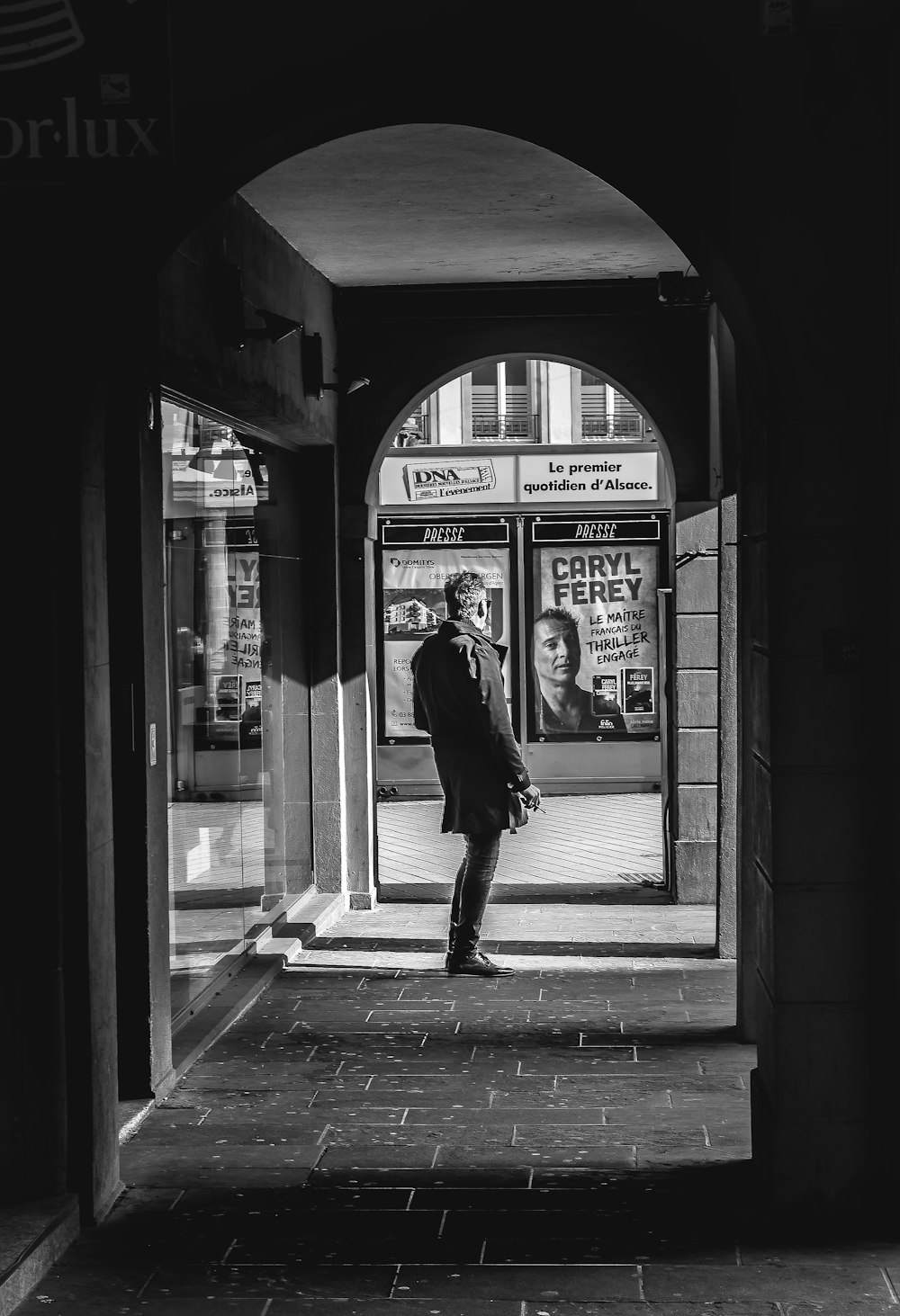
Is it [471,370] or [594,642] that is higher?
[471,370]

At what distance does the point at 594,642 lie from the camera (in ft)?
50.4

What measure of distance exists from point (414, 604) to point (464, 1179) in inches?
423

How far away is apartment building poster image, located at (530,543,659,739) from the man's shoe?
7.60m

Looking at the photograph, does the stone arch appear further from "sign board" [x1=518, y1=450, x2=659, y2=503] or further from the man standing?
"sign board" [x1=518, y1=450, x2=659, y2=503]

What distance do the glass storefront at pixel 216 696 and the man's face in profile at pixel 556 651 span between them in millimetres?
7002

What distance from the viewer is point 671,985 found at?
7.62m

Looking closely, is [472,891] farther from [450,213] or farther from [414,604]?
[414,604]

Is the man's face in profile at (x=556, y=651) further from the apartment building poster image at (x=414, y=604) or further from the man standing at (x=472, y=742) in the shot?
the man standing at (x=472, y=742)

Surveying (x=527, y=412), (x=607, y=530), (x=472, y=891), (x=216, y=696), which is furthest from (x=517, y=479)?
(x=216, y=696)

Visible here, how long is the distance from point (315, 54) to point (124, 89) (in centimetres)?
65

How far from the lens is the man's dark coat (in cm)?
754

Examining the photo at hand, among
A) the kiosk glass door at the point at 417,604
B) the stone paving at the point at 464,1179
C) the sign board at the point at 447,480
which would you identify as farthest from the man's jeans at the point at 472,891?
the sign board at the point at 447,480

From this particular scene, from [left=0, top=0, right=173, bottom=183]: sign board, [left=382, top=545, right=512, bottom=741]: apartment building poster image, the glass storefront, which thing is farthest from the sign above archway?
[left=0, top=0, right=173, bottom=183]: sign board

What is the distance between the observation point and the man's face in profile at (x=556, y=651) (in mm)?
15375
